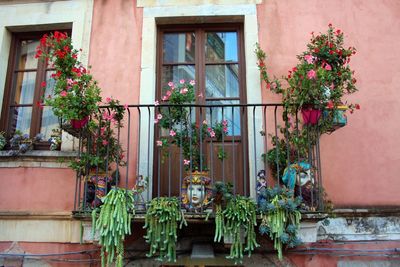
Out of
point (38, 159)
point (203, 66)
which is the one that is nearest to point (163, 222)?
point (38, 159)

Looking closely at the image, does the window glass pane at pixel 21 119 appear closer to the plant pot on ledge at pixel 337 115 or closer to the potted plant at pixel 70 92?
the potted plant at pixel 70 92

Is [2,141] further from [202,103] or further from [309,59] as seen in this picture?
[309,59]

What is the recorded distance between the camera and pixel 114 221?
482 centimetres

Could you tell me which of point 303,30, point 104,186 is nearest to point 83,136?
point 104,186

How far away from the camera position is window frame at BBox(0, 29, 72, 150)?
6.22 metres

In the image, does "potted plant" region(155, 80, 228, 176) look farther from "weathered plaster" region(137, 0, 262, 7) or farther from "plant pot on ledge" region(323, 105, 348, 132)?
"weathered plaster" region(137, 0, 262, 7)

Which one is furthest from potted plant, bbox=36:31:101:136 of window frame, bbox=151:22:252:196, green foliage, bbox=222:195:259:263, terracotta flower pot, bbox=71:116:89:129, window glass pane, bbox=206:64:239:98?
green foliage, bbox=222:195:259:263

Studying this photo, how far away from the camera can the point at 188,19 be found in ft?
20.7

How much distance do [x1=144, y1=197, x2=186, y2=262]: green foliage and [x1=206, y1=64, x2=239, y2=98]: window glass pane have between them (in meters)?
1.81

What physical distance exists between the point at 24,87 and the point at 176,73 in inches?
82.4

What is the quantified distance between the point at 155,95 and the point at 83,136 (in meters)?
1.19

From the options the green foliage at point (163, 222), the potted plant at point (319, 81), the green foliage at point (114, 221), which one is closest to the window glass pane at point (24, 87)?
the green foliage at point (114, 221)

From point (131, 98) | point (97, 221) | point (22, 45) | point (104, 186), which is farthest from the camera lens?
point (22, 45)

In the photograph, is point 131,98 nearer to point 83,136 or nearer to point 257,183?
point 83,136
